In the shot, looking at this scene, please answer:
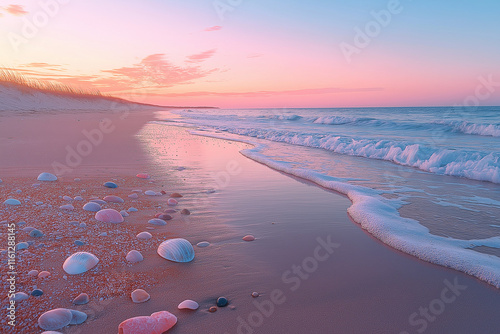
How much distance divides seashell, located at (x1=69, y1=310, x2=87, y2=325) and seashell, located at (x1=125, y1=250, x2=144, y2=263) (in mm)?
869

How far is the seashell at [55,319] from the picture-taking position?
6.64ft

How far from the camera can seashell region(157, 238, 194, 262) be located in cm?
311

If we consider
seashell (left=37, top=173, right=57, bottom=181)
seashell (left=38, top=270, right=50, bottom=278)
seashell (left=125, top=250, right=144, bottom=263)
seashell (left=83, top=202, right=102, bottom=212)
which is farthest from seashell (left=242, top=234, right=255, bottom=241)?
seashell (left=37, top=173, right=57, bottom=181)

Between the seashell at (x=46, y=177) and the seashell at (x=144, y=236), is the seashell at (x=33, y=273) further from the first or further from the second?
the seashell at (x=46, y=177)

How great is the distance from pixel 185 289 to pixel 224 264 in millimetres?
589

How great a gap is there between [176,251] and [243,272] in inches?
28.4

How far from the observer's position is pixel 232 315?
2346mm

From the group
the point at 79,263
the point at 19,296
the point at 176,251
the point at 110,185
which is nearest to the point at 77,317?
the point at 19,296

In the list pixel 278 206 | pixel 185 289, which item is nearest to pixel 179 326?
pixel 185 289

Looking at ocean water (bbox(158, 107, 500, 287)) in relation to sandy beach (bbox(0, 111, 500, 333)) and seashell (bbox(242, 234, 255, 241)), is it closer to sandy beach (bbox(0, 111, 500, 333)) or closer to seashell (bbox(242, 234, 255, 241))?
sandy beach (bbox(0, 111, 500, 333))

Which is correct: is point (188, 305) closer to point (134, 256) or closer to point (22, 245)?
point (134, 256)

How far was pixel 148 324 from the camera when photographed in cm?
206

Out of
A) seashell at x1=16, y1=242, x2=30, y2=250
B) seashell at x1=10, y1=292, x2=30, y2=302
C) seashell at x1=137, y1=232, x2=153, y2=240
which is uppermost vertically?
seashell at x1=16, y1=242, x2=30, y2=250

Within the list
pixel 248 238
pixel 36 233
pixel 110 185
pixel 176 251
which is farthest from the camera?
pixel 110 185
